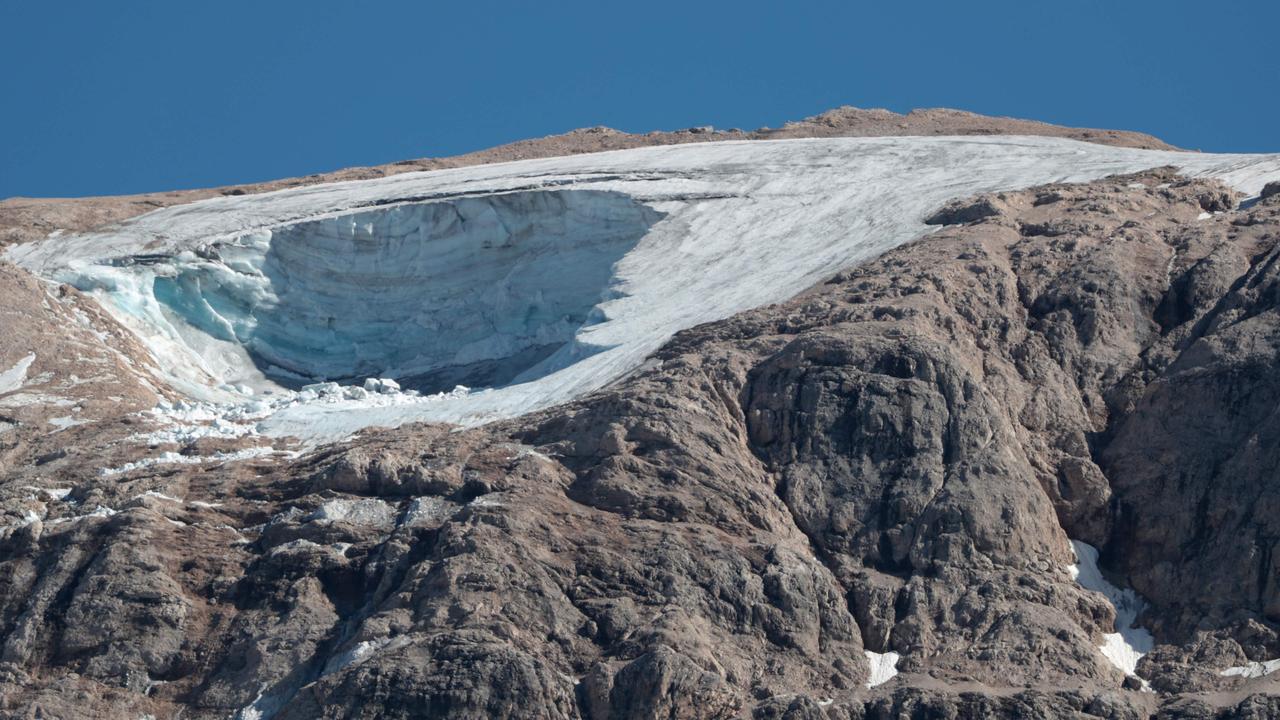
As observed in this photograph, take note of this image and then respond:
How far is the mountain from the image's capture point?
2980 cm

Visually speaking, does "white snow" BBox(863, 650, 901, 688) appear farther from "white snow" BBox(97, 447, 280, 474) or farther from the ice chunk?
the ice chunk

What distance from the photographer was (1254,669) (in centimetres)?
2981

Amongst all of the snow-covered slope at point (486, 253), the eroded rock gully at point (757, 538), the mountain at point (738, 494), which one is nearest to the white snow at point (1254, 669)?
the mountain at point (738, 494)

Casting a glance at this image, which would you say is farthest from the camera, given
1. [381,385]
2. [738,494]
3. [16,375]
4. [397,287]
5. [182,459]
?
[397,287]

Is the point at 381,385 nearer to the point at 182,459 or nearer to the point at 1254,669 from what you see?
the point at 182,459

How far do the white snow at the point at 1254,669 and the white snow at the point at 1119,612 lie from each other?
4.82 ft

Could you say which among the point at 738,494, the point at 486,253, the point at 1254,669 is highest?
the point at 486,253

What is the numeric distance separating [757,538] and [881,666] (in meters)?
3.16

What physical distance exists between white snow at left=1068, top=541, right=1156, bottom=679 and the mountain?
10 cm

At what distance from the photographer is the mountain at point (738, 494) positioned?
2980cm

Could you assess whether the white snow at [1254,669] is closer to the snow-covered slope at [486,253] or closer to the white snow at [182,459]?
the snow-covered slope at [486,253]

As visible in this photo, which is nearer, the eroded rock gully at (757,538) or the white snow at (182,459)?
the eroded rock gully at (757,538)

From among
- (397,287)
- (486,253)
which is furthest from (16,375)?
(486,253)

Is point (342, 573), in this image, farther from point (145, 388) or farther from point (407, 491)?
point (145, 388)
